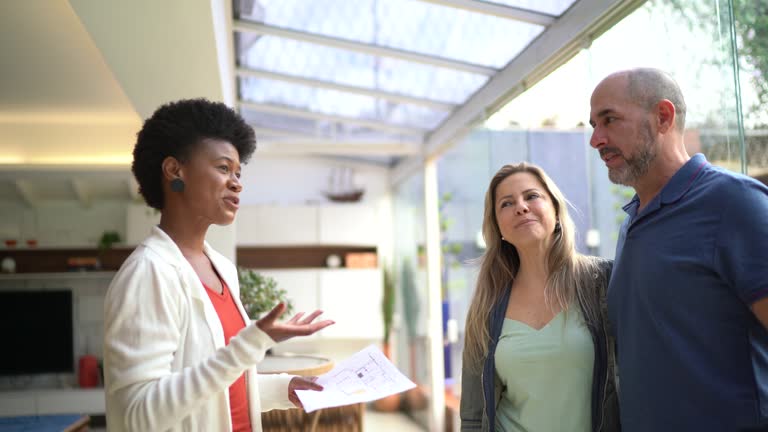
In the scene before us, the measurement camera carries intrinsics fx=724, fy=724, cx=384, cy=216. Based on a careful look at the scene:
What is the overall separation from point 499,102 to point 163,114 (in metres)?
3.92

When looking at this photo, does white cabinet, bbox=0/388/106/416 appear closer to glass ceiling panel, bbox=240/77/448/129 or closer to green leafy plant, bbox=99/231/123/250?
green leafy plant, bbox=99/231/123/250

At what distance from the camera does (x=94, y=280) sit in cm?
766

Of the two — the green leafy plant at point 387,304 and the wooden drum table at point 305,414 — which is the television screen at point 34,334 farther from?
the wooden drum table at point 305,414

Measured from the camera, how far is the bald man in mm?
1598

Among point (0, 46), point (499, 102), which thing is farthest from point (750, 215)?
point (0, 46)

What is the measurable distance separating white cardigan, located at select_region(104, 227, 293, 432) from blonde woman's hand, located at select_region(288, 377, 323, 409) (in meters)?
0.36

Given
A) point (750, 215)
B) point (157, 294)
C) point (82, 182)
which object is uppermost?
point (82, 182)

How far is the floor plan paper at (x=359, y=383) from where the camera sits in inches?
70.5

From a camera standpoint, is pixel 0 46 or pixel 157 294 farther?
pixel 0 46

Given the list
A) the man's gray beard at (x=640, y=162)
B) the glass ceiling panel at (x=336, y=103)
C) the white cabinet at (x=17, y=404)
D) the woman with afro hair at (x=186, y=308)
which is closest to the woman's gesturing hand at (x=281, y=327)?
the woman with afro hair at (x=186, y=308)

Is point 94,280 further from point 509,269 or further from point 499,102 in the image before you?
point 509,269

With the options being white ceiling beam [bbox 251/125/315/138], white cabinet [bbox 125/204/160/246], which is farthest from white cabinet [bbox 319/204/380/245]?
white cabinet [bbox 125/204/160/246]

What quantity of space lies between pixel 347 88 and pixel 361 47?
3.15ft

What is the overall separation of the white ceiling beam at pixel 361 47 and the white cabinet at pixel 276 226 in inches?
157
